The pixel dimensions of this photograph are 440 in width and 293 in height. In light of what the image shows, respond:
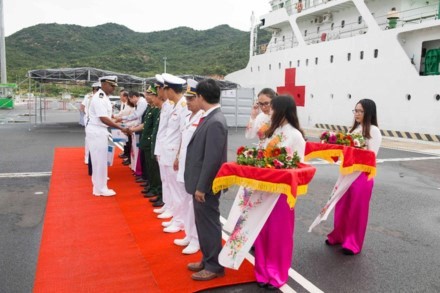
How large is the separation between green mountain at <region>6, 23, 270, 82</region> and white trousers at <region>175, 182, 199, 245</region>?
52827mm

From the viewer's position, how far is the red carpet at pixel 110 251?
10.5 feet

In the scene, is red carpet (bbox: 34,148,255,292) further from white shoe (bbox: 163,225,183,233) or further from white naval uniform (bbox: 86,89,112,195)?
white naval uniform (bbox: 86,89,112,195)

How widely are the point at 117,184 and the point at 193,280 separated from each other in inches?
157

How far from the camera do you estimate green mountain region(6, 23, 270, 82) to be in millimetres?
69438

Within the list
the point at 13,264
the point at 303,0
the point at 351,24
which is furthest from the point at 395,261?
the point at 303,0

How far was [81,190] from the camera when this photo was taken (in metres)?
6.31

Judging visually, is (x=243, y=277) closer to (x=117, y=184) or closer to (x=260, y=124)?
(x=260, y=124)

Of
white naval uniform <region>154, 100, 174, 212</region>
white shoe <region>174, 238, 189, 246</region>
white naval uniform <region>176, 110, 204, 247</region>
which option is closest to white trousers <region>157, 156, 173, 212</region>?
white naval uniform <region>154, 100, 174, 212</region>

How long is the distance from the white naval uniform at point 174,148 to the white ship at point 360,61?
11403 mm

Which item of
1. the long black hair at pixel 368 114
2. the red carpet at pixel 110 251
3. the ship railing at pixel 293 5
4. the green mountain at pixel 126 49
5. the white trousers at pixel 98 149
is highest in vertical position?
the green mountain at pixel 126 49

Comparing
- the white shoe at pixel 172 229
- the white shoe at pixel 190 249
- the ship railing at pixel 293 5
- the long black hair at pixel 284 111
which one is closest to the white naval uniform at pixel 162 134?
the white shoe at pixel 172 229

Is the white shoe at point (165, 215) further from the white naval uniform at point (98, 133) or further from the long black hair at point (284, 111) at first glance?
the long black hair at point (284, 111)

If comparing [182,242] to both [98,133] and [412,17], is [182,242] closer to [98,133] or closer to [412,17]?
[98,133]

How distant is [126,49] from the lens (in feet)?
271
